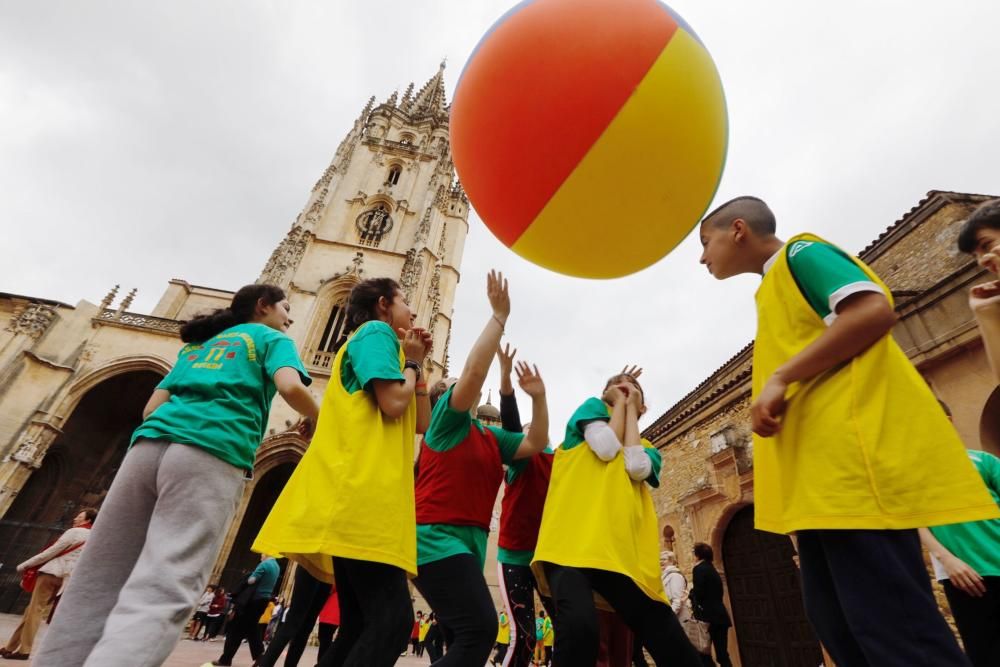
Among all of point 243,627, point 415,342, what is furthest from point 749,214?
point 243,627

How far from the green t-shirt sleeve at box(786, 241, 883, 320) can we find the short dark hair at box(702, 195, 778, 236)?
273 mm

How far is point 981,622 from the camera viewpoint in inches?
88.6

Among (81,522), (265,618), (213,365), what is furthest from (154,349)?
(213,365)

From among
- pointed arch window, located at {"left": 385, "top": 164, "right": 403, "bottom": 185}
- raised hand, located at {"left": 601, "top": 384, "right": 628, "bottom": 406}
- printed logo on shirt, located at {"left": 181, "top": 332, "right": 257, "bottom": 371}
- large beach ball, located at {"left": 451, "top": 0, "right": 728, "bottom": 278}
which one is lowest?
printed logo on shirt, located at {"left": 181, "top": 332, "right": 257, "bottom": 371}

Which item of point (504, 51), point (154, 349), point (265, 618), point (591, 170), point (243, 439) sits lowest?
point (265, 618)

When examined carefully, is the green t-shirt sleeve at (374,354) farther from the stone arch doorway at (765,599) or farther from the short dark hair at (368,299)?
the stone arch doorway at (765,599)

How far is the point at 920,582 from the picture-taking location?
105cm

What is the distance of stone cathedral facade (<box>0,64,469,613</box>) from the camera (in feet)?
45.9

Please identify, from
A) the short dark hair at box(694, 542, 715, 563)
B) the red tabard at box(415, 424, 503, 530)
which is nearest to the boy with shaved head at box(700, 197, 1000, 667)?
the red tabard at box(415, 424, 503, 530)

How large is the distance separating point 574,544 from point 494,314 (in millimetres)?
1110

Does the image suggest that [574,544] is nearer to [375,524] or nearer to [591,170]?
[375,524]

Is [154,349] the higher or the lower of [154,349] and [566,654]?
the higher

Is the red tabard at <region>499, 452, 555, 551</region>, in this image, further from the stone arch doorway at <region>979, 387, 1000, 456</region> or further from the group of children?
the stone arch doorway at <region>979, 387, 1000, 456</region>

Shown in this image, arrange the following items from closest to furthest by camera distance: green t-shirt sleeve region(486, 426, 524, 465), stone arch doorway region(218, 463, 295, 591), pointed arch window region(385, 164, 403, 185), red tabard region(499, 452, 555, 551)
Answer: green t-shirt sleeve region(486, 426, 524, 465) < red tabard region(499, 452, 555, 551) < stone arch doorway region(218, 463, 295, 591) < pointed arch window region(385, 164, 403, 185)
